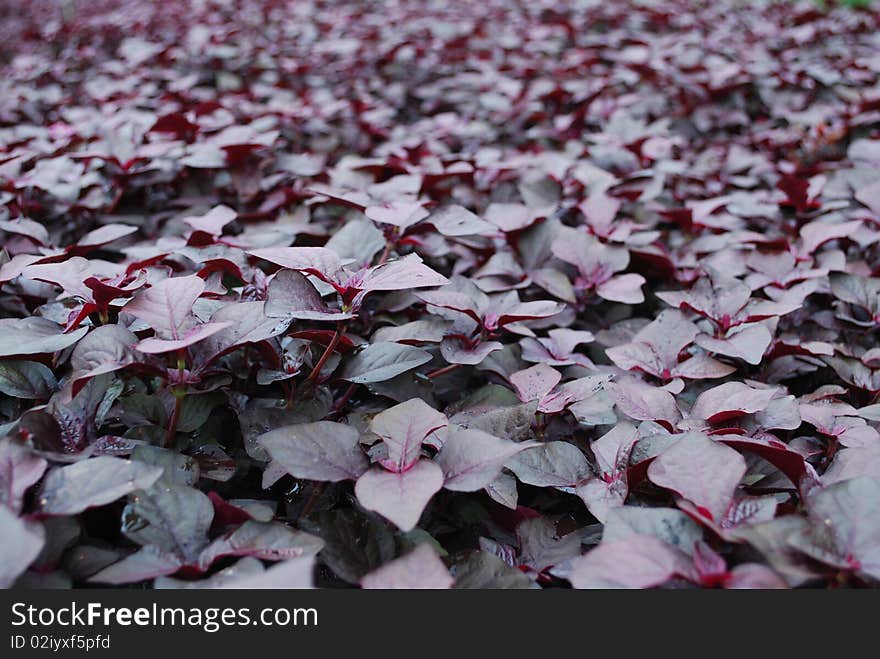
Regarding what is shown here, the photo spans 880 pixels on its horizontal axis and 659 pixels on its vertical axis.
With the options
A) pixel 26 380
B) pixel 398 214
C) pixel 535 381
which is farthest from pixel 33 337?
pixel 535 381

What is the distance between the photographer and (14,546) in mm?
769

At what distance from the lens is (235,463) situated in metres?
1.12

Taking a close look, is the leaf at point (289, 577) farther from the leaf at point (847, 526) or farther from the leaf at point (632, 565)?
the leaf at point (847, 526)

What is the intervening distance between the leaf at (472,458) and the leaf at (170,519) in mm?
331

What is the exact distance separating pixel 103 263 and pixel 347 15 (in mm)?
3499

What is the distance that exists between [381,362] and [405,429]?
0.21 metres

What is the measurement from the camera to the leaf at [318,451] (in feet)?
3.09

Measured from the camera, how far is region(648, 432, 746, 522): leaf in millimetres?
929

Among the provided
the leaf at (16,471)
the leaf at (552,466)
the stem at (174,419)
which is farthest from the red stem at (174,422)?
the leaf at (552,466)

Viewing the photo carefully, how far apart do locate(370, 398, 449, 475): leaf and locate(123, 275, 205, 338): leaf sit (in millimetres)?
338

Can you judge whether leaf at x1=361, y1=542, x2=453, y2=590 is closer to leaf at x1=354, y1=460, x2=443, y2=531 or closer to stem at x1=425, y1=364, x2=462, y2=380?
leaf at x1=354, y1=460, x2=443, y2=531

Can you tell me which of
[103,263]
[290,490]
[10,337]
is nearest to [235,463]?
[290,490]

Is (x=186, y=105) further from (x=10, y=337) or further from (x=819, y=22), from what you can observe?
(x=819, y=22)

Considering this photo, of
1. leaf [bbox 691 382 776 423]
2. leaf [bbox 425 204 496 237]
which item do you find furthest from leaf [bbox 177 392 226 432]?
leaf [bbox 691 382 776 423]
